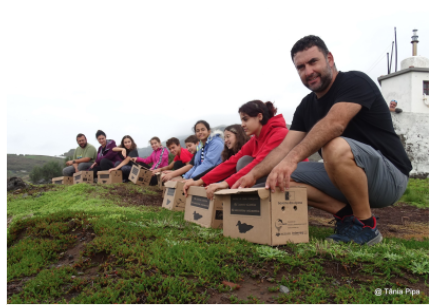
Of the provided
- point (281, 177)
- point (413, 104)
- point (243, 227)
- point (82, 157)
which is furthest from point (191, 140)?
point (413, 104)

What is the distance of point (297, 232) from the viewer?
8.33ft

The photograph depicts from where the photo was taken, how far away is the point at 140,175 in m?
7.76

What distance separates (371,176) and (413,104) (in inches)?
623

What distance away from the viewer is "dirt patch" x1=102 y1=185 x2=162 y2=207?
6.19m

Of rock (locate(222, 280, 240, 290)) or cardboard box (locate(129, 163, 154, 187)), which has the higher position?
cardboard box (locate(129, 163, 154, 187))

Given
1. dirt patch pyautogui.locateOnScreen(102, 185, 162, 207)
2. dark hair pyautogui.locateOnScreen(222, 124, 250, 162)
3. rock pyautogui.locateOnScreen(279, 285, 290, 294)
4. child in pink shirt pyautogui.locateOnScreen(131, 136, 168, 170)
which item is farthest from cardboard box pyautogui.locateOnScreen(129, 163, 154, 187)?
rock pyautogui.locateOnScreen(279, 285, 290, 294)

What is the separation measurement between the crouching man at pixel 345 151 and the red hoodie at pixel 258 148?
0.41 metres

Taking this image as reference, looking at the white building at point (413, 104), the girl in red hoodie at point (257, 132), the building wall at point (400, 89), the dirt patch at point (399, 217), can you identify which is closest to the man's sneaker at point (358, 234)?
the girl in red hoodie at point (257, 132)

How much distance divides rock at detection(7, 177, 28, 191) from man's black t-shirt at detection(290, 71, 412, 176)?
25.5ft

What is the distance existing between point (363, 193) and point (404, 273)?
68cm

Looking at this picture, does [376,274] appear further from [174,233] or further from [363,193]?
[174,233]

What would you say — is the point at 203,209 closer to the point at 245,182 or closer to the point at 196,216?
the point at 196,216

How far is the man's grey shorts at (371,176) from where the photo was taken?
2.46 meters

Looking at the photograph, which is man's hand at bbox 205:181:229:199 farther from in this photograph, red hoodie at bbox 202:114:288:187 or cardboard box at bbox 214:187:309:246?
cardboard box at bbox 214:187:309:246
